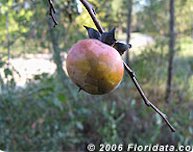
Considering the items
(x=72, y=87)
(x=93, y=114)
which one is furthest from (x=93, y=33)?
(x=93, y=114)

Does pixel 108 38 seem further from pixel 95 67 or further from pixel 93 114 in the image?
pixel 93 114

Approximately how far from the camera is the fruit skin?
13.0 inches

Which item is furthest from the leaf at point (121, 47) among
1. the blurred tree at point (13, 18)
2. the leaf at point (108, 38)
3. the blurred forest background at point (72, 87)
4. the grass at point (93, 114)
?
the blurred tree at point (13, 18)

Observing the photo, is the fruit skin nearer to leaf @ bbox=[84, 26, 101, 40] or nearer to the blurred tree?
A: leaf @ bbox=[84, 26, 101, 40]

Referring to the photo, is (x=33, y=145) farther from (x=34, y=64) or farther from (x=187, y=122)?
(x=187, y=122)

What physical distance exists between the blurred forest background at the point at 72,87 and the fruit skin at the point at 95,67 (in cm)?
63

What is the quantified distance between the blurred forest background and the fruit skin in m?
0.63

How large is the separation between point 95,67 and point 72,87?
178 centimetres

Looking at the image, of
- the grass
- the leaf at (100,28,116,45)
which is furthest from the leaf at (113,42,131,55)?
the grass

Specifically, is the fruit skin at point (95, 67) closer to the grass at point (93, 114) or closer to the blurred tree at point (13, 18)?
the grass at point (93, 114)

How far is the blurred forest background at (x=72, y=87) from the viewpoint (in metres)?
1.59

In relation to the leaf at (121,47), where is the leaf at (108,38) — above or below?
above

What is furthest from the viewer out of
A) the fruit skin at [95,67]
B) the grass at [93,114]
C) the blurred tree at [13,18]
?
the grass at [93,114]

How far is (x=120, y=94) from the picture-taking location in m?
2.83
